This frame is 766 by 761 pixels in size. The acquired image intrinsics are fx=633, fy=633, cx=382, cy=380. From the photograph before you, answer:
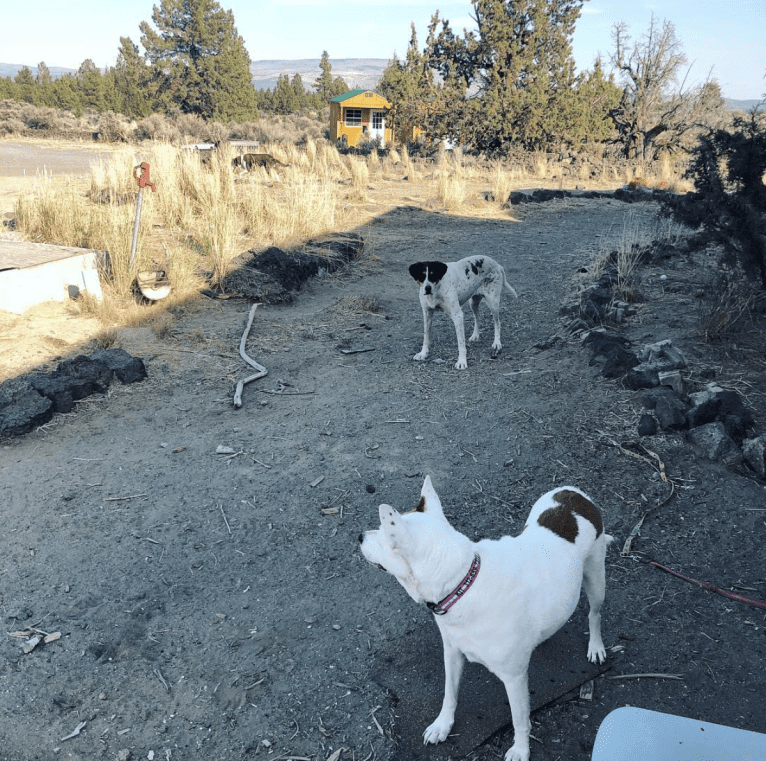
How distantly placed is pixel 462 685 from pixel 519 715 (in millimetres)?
497

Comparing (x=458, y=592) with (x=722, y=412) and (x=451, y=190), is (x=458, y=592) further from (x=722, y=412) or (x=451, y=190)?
(x=451, y=190)

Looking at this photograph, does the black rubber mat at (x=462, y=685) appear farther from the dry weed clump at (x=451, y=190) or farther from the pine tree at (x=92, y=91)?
the pine tree at (x=92, y=91)

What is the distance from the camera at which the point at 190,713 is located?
9.03 ft

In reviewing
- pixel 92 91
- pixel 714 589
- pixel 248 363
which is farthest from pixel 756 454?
pixel 92 91

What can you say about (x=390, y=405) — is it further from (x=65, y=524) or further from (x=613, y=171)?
(x=613, y=171)

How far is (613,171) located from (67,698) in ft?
69.5

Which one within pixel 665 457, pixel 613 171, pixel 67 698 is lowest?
pixel 67 698

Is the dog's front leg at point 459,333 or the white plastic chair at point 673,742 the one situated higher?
the white plastic chair at point 673,742

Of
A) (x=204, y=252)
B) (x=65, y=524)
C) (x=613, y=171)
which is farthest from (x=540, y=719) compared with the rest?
(x=613, y=171)

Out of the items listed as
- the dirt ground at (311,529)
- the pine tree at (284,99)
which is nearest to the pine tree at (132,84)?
the pine tree at (284,99)

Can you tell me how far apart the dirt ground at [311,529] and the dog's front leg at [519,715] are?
0.44 ft

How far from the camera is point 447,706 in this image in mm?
2598

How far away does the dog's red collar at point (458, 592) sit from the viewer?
7.15 feet

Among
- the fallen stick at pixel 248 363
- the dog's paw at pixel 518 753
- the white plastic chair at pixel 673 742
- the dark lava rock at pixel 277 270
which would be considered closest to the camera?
the white plastic chair at pixel 673 742
